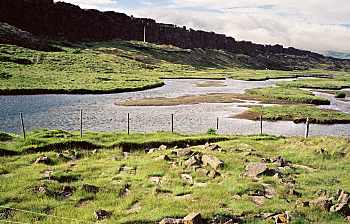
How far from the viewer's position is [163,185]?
21.5 m

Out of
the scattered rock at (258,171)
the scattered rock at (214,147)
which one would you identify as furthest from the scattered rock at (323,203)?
the scattered rock at (214,147)

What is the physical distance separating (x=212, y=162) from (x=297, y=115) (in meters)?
38.2

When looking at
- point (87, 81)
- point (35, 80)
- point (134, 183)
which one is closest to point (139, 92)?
point (87, 81)

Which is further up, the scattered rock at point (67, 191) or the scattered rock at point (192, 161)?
the scattered rock at point (192, 161)

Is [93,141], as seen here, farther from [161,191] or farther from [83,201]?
[83,201]

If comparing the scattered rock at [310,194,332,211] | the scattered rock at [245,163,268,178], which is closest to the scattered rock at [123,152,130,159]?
the scattered rock at [245,163,268,178]

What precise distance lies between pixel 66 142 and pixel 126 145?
454 cm

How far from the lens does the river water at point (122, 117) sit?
46812 mm

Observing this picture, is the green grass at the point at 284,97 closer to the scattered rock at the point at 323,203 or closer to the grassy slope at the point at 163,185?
the grassy slope at the point at 163,185

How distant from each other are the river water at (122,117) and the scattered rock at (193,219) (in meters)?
28.9

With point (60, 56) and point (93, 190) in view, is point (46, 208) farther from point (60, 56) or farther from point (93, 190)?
point (60, 56)

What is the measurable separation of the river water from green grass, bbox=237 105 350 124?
7.36ft

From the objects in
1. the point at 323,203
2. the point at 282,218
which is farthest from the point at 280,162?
the point at 282,218

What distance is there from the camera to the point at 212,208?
17.8 meters
